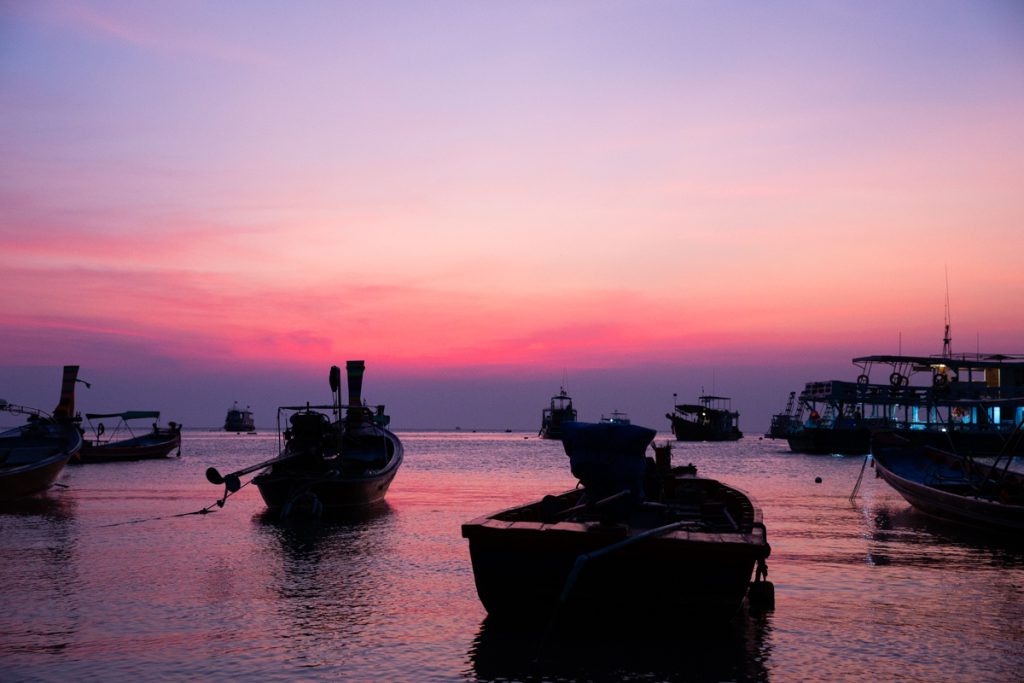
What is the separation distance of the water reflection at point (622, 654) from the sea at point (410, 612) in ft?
0.13

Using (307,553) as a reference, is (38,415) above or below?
above

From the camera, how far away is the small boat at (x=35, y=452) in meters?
40.5

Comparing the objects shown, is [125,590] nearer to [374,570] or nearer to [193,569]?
[193,569]

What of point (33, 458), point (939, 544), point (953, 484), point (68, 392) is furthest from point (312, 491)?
point (68, 392)

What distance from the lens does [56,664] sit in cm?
1245

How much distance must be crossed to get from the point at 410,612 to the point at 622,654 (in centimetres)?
483

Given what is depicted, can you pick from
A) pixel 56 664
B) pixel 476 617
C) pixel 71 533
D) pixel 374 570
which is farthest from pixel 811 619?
pixel 71 533

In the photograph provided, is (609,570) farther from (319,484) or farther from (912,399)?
(912,399)

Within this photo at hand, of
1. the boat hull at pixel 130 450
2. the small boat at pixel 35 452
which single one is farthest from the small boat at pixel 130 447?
the small boat at pixel 35 452

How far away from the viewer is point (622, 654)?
12.8 m

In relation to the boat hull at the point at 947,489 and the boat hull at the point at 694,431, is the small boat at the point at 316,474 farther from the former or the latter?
the boat hull at the point at 694,431

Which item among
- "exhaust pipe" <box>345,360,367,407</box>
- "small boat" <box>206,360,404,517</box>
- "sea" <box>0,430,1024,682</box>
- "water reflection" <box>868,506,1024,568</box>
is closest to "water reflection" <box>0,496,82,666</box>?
"sea" <box>0,430,1024,682</box>

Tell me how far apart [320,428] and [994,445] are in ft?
294

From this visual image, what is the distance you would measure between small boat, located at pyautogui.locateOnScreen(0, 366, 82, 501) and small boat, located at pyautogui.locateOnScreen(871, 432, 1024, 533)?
37.4 metres
